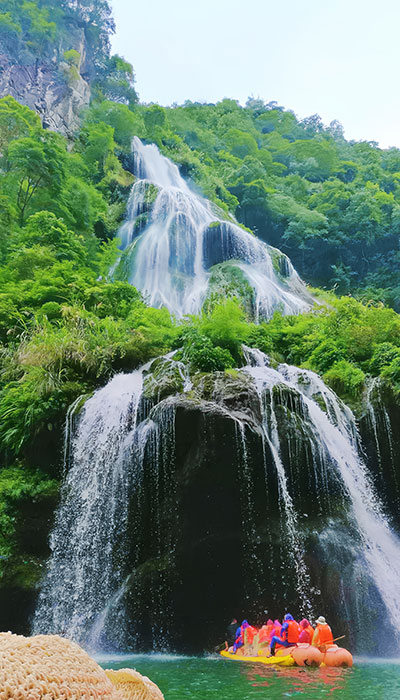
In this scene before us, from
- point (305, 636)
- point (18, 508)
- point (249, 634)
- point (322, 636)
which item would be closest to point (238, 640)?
point (249, 634)

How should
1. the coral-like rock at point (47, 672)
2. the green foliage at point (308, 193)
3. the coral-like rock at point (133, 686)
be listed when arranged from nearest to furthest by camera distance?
the coral-like rock at point (47, 672) < the coral-like rock at point (133, 686) < the green foliage at point (308, 193)

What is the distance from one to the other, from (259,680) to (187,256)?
17.8 m

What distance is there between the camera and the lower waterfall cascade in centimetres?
852

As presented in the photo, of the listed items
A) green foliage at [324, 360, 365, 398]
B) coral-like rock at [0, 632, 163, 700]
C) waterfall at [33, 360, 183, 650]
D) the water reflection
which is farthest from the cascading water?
coral-like rock at [0, 632, 163, 700]

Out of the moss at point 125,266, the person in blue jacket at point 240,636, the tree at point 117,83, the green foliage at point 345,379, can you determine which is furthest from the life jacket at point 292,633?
the tree at point 117,83

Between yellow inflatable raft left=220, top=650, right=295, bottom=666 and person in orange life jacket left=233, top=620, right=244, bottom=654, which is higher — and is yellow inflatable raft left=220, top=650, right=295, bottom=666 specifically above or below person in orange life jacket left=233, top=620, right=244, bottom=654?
below

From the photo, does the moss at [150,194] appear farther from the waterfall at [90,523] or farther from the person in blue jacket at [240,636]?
the person in blue jacket at [240,636]

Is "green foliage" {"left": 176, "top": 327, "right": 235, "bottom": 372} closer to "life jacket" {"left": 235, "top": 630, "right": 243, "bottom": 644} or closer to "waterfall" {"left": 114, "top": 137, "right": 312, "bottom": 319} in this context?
"life jacket" {"left": 235, "top": 630, "right": 243, "bottom": 644}

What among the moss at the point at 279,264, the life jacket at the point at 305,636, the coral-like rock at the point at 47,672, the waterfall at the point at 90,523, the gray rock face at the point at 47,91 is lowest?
the life jacket at the point at 305,636

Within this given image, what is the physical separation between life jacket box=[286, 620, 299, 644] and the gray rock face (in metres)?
28.9

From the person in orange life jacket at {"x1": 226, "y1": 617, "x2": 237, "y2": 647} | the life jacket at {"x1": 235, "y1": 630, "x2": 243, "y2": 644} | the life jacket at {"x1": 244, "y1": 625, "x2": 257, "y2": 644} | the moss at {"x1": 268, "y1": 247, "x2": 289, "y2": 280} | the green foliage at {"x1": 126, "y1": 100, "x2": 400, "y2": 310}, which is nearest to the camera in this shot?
the life jacket at {"x1": 244, "y1": 625, "x2": 257, "y2": 644}

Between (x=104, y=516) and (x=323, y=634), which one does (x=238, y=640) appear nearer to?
(x=323, y=634)

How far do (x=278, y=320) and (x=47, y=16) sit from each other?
98.8 ft

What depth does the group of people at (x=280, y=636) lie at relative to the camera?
22.8 ft
